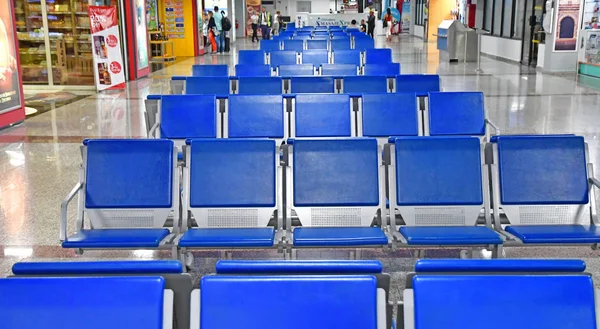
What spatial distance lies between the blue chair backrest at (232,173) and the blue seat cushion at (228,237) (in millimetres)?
204

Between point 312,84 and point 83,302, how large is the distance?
17.7 ft

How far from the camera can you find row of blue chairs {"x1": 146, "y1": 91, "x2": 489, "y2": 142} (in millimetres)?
5266

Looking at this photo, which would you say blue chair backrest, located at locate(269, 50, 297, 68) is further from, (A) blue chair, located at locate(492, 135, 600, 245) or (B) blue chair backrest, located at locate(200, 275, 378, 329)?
(B) blue chair backrest, located at locate(200, 275, 378, 329)

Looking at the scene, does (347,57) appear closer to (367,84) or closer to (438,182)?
(367,84)

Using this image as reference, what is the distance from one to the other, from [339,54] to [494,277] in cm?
882

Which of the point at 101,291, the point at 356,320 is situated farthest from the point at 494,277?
the point at 101,291

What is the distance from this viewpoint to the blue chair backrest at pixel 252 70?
29.1ft

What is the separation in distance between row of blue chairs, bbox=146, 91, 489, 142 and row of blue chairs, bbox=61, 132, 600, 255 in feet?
4.55

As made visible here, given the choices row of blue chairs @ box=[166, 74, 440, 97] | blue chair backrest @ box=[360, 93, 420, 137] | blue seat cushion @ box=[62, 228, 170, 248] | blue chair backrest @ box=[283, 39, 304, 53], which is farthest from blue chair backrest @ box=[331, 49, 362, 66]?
blue seat cushion @ box=[62, 228, 170, 248]

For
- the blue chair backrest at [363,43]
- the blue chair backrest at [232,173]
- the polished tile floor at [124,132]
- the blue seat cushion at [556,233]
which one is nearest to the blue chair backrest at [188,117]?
the polished tile floor at [124,132]

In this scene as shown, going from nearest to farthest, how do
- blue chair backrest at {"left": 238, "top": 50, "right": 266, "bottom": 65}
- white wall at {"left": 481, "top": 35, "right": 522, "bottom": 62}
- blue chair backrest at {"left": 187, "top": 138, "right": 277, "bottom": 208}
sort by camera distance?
blue chair backrest at {"left": 187, "top": 138, "right": 277, "bottom": 208}, blue chair backrest at {"left": 238, "top": 50, "right": 266, "bottom": 65}, white wall at {"left": 481, "top": 35, "right": 522, "bottom": 62}

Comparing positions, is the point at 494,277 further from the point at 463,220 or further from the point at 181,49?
the point at 181,49

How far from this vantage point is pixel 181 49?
74.3 feet

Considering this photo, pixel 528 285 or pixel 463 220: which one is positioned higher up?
pixel 528 285
